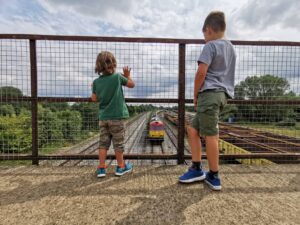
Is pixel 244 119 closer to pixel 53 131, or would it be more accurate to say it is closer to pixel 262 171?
pixel 262 171

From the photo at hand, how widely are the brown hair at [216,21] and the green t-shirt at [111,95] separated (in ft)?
3.88

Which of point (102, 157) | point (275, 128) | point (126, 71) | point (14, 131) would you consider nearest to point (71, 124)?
point (14, 131)

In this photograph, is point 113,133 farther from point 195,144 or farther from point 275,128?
point 275,128

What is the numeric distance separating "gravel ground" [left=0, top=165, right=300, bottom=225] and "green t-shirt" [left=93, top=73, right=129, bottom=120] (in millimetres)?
796

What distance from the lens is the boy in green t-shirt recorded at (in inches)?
103

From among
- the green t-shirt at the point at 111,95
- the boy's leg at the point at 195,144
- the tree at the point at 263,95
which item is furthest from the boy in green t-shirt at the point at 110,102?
the tree at the point at 263,95

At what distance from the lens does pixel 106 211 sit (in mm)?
1806

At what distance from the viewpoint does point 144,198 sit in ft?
6.72

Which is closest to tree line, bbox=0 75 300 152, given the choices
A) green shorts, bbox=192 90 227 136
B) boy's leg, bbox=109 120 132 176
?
boy's leg, bbox=109 120 132 176

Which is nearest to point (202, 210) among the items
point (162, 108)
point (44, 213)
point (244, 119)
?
point (44, 213)

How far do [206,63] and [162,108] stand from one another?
134 cm

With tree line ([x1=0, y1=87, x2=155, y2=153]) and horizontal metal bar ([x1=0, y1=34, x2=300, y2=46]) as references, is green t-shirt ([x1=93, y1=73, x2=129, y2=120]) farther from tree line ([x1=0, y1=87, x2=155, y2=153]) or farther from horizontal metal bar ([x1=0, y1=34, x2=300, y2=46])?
horizontal metal bar ([x1=0, y1=34, x2=300, y2=46])

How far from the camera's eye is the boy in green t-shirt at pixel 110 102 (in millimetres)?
2627

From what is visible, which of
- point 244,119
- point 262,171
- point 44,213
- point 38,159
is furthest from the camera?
point 244,119
